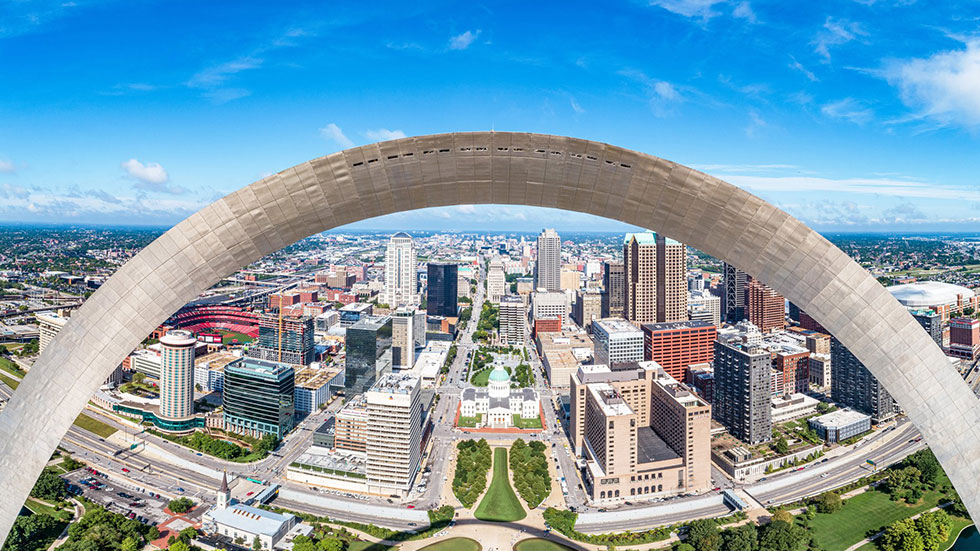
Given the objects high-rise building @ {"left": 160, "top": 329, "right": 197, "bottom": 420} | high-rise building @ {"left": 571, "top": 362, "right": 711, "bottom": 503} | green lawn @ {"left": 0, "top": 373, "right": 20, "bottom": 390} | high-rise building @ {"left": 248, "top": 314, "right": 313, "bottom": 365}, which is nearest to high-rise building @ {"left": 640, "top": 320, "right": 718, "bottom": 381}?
high-rise building @ {"left": 571, "top": 362, "right": 711, "bottom": 503}

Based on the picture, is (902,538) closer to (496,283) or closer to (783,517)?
(783,517)

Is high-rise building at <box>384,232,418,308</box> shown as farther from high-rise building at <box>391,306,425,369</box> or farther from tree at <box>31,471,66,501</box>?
tree at <box>31,471,66,501</box>

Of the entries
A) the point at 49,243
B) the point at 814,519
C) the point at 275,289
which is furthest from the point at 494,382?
the point at 49,243

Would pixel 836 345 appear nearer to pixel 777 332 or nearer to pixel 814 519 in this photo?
pixel 777 332

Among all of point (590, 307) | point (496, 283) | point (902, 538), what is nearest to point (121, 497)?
point (902, 538)

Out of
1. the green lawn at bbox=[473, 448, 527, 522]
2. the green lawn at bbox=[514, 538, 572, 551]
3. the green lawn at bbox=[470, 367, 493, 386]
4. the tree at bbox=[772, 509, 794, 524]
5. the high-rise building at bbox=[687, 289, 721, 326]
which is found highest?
the high-rise building at bbox=[687, 289, 721, 326]

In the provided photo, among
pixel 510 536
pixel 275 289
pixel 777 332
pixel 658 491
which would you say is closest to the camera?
pixel 510 536

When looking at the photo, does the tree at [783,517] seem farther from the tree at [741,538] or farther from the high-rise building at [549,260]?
the high-rise building at [549,260]

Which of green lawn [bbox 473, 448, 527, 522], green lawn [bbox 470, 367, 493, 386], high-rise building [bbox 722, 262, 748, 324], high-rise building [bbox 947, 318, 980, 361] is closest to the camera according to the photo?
green lawn [bbox 473, 448, 527, 522]
